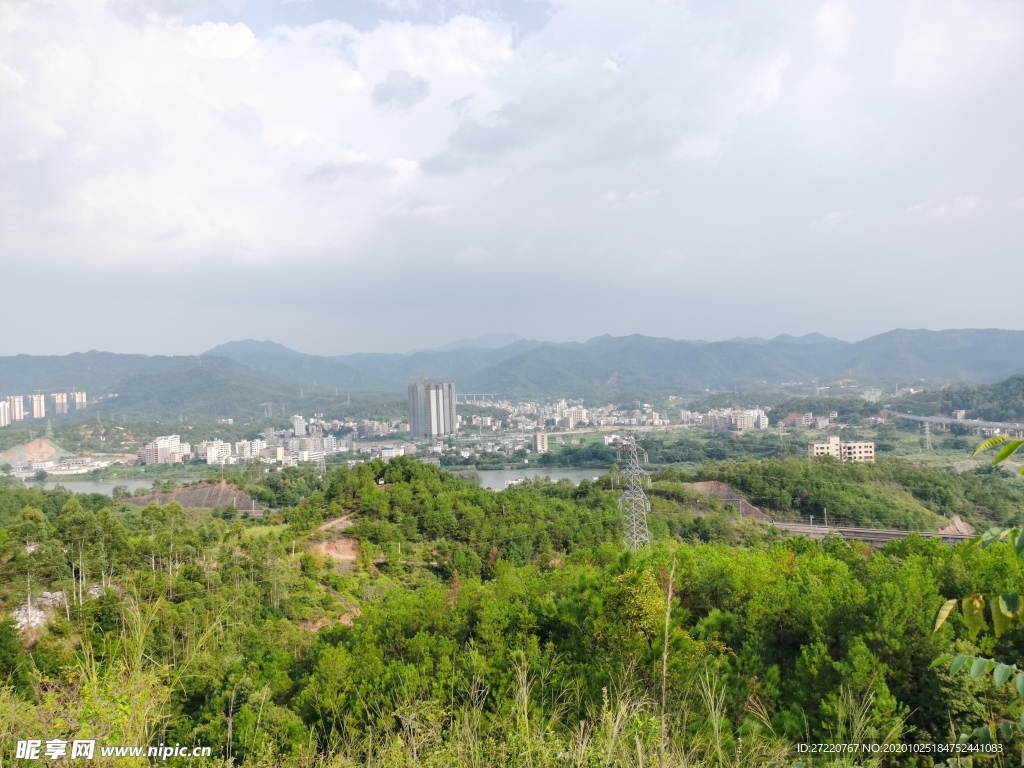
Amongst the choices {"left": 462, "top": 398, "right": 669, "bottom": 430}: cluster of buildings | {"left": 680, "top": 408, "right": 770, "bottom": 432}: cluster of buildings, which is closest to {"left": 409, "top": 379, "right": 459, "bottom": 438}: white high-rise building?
{"left": 462, "top": 398, "right": 669, "bottom": 430}: cluster of buildings

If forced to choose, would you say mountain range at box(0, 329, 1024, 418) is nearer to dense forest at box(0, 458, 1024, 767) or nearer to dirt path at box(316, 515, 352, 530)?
dirt path at box(316, 515, 352, 530)

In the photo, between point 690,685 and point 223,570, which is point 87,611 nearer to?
point 223,570

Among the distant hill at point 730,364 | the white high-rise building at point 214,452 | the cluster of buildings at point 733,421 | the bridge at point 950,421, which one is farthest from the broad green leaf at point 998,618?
the distant hill at point 730,364

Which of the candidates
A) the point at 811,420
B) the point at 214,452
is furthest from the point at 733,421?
the point at 214,452

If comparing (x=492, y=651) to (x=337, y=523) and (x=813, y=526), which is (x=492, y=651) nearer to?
(x=337, y=523)

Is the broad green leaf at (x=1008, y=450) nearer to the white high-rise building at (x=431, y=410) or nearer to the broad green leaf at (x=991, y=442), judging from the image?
the broad green leaf at (x=991, y=442)

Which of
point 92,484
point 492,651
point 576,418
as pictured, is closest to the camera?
point 492,651

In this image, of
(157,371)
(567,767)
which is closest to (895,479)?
(567,767)
